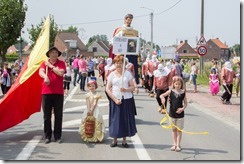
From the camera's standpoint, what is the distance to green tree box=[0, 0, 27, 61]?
103ft

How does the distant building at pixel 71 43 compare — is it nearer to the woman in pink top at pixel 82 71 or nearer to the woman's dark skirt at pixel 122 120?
the woman in pink top at pixel 82 71

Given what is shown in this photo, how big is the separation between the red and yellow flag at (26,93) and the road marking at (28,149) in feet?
2.08

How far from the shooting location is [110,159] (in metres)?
7.20

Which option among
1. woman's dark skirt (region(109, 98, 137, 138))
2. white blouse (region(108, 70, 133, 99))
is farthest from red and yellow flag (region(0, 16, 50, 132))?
woman's dark skirt (region(109, 98, 137, 138))

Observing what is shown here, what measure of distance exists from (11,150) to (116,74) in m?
2.50

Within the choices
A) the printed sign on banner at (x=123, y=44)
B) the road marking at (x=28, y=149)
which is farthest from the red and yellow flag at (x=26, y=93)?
the printed sign on banner at (x=123, y=44)

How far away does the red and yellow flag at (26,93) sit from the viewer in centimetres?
893

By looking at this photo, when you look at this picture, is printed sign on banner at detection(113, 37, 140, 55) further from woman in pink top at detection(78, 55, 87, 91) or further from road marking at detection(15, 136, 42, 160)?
woman in pink top at detection(78, 55, 87, 91)

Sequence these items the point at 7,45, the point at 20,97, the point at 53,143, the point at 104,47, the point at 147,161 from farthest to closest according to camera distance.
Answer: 1. the point at 104,47
2. the point at 7,45
3. the point at 20,97
4. the point at 53,143
5. the point at 147,161

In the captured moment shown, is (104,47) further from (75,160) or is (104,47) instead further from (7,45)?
(75,160)

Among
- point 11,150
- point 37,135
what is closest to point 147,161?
point 11,150

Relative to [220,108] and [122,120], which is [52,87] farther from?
[220,108]

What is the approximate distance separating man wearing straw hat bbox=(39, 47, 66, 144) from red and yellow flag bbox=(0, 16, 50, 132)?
721 millimetres

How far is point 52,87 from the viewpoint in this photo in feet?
27.6
